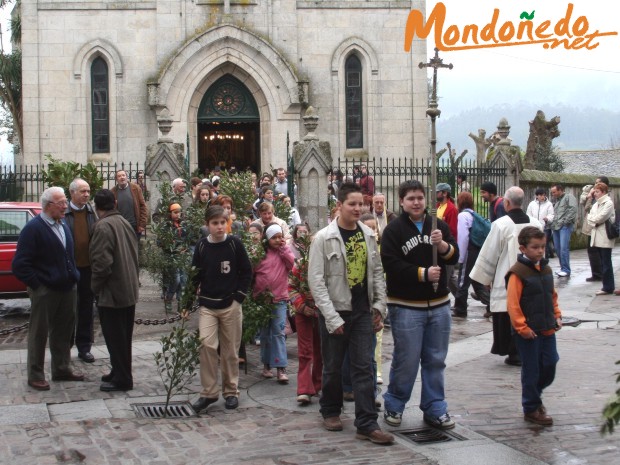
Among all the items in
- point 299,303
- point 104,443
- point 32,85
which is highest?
point 32,85

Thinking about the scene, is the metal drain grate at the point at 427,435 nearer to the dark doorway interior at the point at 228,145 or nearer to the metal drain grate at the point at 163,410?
the metal drain grate at the point at 163,410

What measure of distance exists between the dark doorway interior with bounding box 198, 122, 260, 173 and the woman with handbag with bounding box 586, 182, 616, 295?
11.9m

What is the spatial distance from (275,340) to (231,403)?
1183mm

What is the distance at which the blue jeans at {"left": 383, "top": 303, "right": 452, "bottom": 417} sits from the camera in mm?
7758

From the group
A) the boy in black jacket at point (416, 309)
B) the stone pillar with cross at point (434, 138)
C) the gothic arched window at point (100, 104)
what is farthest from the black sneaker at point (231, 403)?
the gothic arched window at point (100, 104)

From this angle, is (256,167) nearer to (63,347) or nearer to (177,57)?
(177,57)

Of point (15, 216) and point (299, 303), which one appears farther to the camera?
point (15, 216)

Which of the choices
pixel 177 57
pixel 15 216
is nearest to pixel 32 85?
pixel 177 57

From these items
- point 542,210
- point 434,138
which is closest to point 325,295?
point 434,138

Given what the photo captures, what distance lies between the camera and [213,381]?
857 centimetres

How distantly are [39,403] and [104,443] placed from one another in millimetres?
1504

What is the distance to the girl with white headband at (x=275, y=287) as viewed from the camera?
9.63 metres

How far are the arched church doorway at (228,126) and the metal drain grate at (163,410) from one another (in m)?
14.6

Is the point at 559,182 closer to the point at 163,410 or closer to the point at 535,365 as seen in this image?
the point at 535,365
